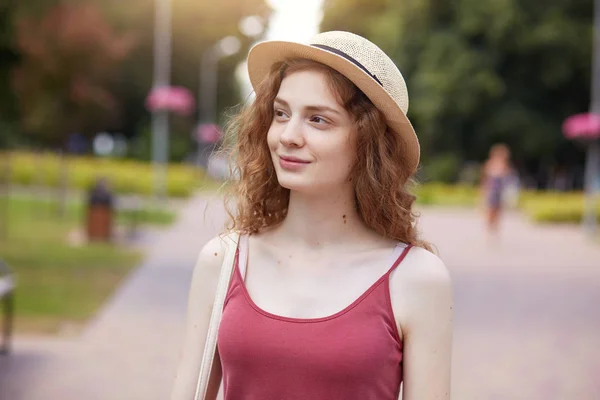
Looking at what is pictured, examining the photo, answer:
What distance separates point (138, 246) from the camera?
1454 centimetres

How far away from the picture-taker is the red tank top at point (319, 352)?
79.4 inches

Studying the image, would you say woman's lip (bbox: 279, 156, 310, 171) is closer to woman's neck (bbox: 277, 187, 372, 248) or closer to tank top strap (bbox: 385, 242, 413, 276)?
woman's neck (bbox: 277, 187, 372, 248)

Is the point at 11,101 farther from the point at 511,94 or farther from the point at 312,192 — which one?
the point at 511,94

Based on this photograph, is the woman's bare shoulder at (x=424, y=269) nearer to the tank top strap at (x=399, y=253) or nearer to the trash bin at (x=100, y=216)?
the tank top strap at (x=399, y=253)

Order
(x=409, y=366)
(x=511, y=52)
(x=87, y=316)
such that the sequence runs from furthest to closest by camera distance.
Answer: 1. (x=511, y=52)
2. (x=87, y=316)
3. (x=409, y=366)

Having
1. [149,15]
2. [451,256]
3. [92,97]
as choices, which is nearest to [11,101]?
[451,256]

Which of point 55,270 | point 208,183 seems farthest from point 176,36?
point 55,270

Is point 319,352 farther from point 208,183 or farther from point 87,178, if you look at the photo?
point 87,178

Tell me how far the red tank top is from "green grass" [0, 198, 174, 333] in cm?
609

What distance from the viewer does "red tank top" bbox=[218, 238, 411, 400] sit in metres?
2.02

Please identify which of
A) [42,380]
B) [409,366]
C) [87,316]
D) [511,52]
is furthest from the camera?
[511,52]

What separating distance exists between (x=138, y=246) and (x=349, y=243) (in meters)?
12.6

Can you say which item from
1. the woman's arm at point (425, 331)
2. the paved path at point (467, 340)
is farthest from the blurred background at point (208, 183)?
the woman's arm at point (425, 331)

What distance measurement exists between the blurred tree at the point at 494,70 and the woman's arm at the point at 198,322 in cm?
3386
